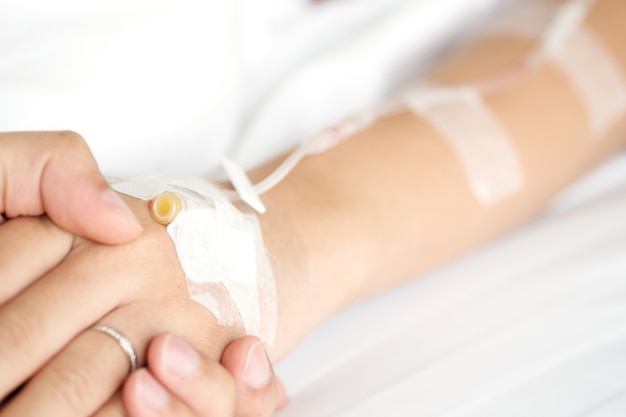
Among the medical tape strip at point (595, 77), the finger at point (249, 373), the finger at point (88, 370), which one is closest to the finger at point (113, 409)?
the finger at point (88, 370)

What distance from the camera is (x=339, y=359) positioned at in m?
0.89

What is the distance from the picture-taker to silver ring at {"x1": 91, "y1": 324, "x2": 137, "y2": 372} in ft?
2.09

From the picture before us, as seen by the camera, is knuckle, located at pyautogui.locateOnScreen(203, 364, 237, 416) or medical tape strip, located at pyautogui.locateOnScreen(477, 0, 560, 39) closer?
knuckle, located at pyautogui.locateOnScreen(203, 364, 237, 416)

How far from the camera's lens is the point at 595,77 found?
4.00 feet

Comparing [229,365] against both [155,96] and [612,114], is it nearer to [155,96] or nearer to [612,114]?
[155,96]

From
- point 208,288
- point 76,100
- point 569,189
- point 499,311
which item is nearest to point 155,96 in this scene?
point 76,100

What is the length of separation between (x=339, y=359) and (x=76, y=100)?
1.45 feet

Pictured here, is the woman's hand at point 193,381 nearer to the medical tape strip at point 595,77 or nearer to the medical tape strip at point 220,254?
the medical tape strip at point 220,254

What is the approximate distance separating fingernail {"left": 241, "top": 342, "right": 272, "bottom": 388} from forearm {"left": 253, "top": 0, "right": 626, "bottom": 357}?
0.33 feet

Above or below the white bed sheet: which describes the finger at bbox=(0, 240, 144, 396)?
above

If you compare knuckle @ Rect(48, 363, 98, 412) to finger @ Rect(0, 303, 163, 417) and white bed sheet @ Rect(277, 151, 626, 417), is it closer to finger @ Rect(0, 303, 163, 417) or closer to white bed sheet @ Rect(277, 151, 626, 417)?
finger @ Rect(0, 303, 163, 417)

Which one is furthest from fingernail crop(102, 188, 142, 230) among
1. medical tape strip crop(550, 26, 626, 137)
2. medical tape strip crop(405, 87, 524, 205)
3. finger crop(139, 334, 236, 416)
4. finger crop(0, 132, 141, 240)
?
medical tape strip crop(550, 26, 626, 137)

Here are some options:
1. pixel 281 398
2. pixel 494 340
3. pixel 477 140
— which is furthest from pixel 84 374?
pixel 477 140

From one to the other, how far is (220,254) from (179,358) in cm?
13
